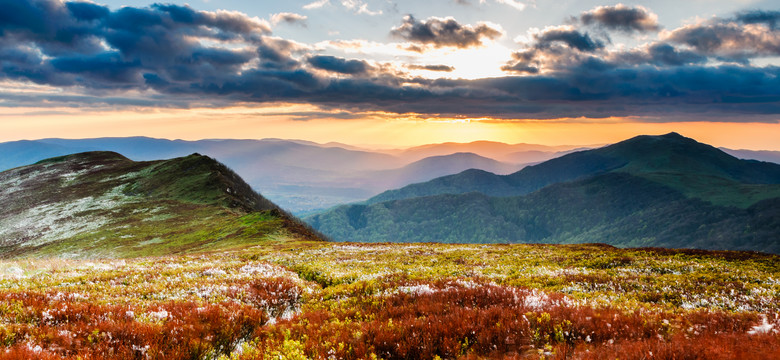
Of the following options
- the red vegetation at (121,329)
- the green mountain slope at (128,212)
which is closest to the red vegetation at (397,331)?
the red vegetation at (121,329)

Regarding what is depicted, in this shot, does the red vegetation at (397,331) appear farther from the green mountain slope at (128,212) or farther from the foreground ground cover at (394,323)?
the green mountain slope at (128,212)

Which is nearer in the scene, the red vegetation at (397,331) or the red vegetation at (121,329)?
the red vegetation at (397,331)

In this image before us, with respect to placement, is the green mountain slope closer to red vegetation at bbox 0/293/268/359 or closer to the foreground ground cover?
the foreground ground cover

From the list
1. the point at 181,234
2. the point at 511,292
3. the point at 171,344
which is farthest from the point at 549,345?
the point at 181,234

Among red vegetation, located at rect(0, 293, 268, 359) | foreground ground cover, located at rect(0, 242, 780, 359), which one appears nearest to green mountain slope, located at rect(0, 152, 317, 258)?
foreground ground cover, located at rect(0, 242, 780, 359)

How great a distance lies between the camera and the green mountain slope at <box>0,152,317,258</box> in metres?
79.6

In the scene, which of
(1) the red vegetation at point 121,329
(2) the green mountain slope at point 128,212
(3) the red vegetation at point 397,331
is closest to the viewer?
(3) the red vegetation at point 397,331

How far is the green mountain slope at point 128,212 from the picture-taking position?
79.6m

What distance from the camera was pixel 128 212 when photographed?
12306 centimetres

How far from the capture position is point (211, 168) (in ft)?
508

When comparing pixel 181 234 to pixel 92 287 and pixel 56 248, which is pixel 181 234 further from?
pixel 92 287

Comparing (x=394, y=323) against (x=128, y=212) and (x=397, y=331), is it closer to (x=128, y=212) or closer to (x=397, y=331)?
(x=397, y=331)

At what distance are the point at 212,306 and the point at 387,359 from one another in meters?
6.06

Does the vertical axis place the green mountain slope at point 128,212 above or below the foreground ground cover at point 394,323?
below
